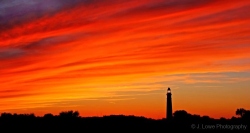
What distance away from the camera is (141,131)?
28078 mm

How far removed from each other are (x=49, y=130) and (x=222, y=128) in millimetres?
12384

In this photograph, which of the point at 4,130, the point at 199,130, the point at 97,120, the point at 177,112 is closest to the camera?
the point at 4,130

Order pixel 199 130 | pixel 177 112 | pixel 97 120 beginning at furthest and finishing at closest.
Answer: pixel 177 112, pixel 97 120, pixel 199 130

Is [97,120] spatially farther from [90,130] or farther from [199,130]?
[199,130]

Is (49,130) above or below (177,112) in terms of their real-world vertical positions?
below

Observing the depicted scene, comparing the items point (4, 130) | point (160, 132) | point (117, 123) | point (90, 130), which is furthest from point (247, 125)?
point (4, 130)

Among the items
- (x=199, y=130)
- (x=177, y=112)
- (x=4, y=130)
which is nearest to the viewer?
(x=4, y=130)

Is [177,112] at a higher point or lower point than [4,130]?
higher

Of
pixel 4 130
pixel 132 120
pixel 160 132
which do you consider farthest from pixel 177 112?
pixel 4 130

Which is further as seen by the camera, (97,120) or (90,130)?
(97,120)

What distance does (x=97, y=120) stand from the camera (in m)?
31.3

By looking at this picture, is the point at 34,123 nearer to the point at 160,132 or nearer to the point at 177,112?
the point at 160,132

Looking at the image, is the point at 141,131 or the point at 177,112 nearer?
the point at 141,131

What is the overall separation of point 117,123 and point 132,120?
2.06m
